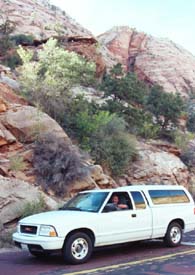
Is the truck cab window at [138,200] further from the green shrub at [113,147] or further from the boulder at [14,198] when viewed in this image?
the green shrub at [113,147]

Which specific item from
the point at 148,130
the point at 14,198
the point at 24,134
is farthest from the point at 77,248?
the point at 148,130

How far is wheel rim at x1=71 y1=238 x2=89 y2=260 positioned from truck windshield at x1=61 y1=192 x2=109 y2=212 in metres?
0.93

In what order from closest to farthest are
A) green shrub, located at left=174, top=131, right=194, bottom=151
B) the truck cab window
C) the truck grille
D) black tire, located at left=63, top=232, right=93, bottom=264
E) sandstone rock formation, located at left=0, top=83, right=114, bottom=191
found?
black tire, located at left=63, top=232, right=93, bottom=264
the truck grille
the truck cab window
sandstone rock formation, located at left=0, top=83, right=114, bottom=191
green shrub, located at left=174, top=131, right=194, bottom=151

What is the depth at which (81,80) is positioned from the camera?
2905 centimetres

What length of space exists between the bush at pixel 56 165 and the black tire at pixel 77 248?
8198mm

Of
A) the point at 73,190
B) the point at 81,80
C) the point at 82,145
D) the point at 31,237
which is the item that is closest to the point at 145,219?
the point at 31,237

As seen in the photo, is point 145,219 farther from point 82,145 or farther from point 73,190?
point 82,145

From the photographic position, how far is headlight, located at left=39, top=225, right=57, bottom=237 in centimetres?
951

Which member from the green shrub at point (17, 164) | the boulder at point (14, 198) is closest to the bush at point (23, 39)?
the green shrub at point (17, 164)

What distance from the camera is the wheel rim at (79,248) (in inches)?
382

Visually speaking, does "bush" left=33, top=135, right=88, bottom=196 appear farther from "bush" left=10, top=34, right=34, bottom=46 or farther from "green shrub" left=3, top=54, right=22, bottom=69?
"bush" left=10, top=34, right=34, bottom=46

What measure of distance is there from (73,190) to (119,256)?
787 cm

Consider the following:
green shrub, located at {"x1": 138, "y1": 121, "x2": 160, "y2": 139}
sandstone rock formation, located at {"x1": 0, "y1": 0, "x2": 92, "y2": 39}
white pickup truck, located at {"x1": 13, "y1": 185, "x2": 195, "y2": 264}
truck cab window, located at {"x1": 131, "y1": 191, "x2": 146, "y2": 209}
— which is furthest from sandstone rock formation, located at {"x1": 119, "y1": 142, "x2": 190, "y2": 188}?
sandstone rock formation, located at {"x1": 0, "y1": 0, "x2": 92, "y2": 39}

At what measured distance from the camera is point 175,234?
12.1m
